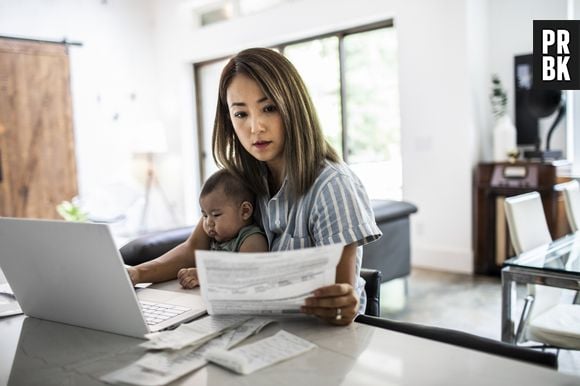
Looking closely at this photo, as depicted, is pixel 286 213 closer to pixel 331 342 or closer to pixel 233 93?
pixel 233 93

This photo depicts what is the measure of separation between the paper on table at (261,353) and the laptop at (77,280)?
21 centimetres

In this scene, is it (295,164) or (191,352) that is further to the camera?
(295,164)

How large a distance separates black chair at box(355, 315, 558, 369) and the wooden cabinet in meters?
3.11

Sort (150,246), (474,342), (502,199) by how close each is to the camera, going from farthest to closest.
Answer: (502,199), (150,246), (474,342)

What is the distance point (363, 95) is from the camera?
499cm

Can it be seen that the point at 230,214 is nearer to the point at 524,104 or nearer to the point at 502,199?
the point at 502,199

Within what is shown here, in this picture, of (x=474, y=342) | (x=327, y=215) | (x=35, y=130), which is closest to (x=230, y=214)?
(x=327, y=215)

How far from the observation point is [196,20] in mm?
6461

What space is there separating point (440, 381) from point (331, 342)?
22cm

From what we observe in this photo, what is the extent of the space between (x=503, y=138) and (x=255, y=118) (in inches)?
128

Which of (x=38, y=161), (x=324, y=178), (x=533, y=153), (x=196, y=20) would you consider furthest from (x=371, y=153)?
(x=324, y=178)

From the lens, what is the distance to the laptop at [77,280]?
0.94 metres

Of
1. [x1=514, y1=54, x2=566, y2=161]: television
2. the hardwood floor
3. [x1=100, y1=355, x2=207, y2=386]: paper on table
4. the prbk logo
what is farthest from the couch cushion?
[x1=100, y1=355, x2=207, y2=386]: paper on table

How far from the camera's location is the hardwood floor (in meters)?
2.99
